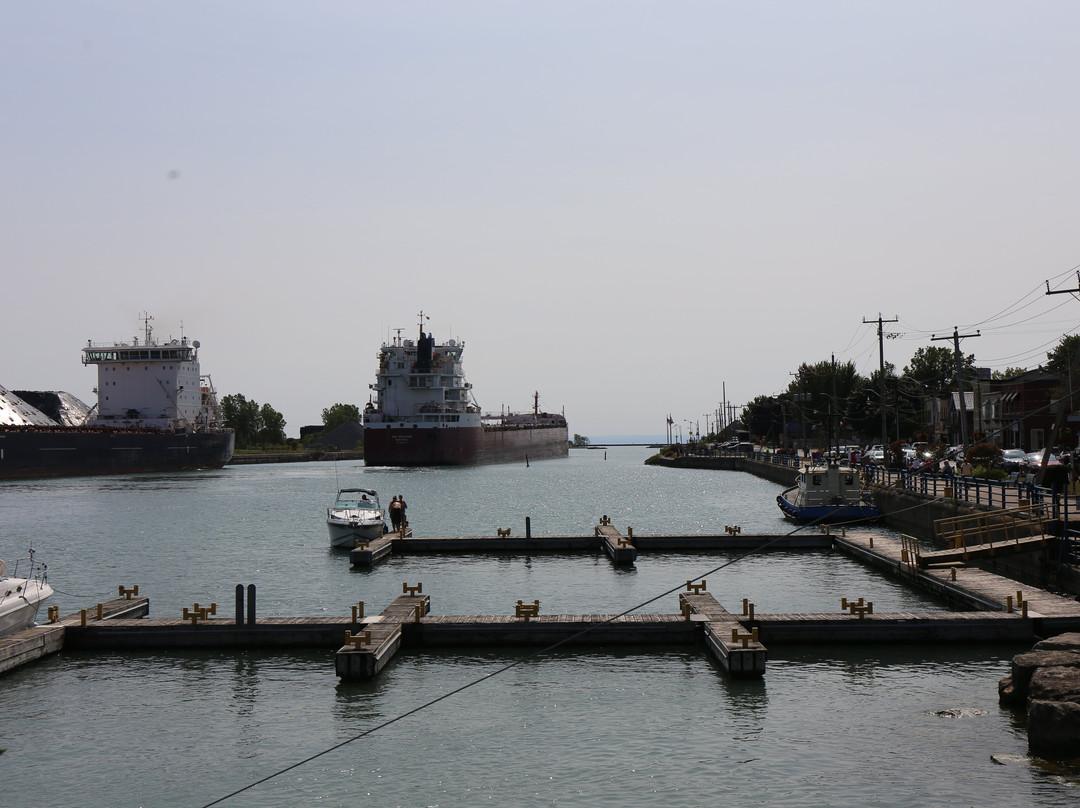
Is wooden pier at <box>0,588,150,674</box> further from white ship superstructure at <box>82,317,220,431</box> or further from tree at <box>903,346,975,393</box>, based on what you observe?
tree at <box>903,346,975,393</box>

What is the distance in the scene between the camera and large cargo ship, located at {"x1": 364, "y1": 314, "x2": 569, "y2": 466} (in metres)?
119

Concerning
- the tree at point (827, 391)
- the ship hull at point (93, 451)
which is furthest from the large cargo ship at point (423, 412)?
the tree at point (827, 391)

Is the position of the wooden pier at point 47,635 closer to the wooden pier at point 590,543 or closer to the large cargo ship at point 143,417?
the wooden pier at point 590,543

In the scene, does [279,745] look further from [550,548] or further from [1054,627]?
[550,548]

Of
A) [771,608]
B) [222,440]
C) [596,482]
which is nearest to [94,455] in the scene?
[222,440]

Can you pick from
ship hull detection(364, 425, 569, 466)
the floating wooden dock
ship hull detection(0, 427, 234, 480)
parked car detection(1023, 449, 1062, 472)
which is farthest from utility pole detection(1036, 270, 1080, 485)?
ship hull detection(0, 427, 234, 480)

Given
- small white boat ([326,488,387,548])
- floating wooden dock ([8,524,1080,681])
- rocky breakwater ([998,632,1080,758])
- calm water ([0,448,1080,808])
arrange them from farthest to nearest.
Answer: small white boat ([326,488,387,548]) → floating wooden dock ([8,524,1080,681]) → rocky breakwater ([998,632,1080,758]) → calm water ([0,448,1080,808])

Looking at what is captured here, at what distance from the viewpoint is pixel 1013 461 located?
5169cm

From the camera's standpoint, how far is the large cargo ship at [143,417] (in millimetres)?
Result: 107938

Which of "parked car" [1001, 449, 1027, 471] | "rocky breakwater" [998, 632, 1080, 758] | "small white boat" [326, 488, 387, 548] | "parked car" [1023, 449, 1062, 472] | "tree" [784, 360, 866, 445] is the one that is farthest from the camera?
"tree" [784, 360, 866, 445]

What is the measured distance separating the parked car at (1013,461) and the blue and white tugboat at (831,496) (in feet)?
24.4

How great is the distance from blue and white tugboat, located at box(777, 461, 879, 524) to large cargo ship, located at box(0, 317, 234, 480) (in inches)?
3394

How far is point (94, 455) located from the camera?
10650cm

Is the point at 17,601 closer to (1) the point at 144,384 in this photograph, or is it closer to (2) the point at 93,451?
(2) the point at 93,451
